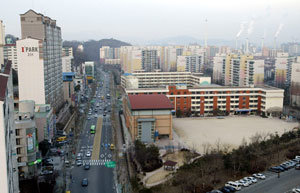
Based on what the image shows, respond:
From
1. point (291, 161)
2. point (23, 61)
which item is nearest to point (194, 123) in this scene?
point (291, 161)

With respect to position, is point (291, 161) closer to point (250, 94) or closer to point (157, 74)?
point (250, 94)

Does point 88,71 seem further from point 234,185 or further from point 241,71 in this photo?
point 234,185

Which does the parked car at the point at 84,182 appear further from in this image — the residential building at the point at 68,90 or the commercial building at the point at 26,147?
the residential building at the point at 68,90

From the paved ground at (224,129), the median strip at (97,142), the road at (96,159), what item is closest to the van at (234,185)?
the road at (96,159)

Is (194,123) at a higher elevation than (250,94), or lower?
lower

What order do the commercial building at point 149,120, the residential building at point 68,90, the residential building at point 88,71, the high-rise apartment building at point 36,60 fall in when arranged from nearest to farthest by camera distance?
1. the commercial building at point 149,120
2. the high-rise apartment building at point 36,60
3. the residential building at point 68,90
4. the residential building at point 88,71

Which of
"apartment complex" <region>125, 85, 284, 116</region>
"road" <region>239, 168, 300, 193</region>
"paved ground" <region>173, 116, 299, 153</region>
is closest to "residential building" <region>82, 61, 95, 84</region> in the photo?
"apartment complex" <region>125, 85, 284, 116</region>

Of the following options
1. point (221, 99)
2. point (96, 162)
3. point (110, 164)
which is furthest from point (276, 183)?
point (221, 99)
